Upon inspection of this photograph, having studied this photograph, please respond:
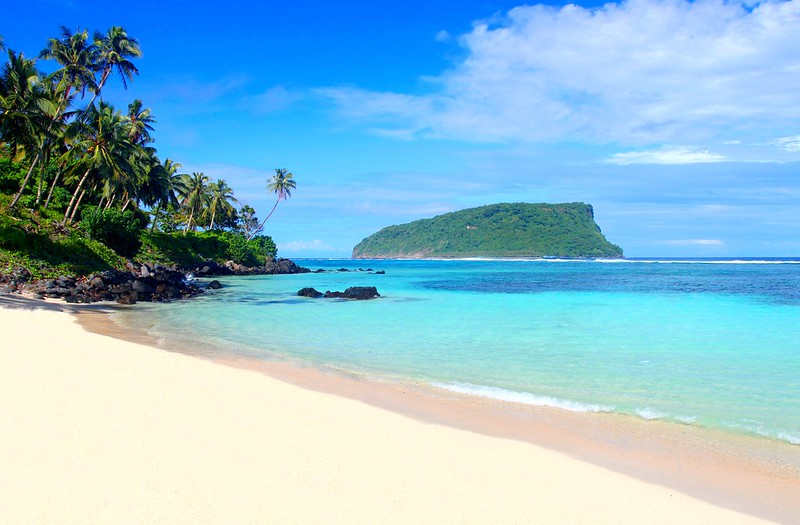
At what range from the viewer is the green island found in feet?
85.3

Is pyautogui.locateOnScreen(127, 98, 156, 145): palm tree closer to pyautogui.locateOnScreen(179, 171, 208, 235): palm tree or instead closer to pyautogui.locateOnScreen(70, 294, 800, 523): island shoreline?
pyautogui.locateOnScreen(179, 171, 208, 235): palm tree

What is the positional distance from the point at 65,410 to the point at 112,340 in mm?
6245

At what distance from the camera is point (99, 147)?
3494cm

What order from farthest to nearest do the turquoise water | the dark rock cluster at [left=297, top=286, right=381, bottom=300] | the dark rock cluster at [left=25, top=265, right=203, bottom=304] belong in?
the dark rock cluster at [left=297, top=286, right=381, bottom=300]
the dark rock cluster at [left=25, top=265, right=203, bottom=304]
the turquoise water

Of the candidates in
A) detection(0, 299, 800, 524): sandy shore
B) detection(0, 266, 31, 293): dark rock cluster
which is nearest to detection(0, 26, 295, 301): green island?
detection(0, 266, 31, 293): dark rock cluster

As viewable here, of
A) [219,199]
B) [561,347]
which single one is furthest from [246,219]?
[561,347]

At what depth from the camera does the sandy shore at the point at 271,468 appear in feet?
13.3

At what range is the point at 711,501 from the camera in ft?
15.0

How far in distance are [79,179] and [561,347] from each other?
40.8m

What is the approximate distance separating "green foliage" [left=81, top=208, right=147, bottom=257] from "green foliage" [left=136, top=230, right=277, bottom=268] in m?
5.78

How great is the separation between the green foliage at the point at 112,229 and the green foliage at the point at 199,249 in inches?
227

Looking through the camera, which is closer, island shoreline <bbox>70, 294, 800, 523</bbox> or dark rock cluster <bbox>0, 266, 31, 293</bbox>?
island shoreline <bbox>70, 294, 800, 523</bbox>

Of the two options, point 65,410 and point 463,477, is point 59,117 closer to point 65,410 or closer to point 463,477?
point 65,410

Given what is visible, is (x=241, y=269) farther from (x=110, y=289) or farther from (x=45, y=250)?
(x=110, y=289)
